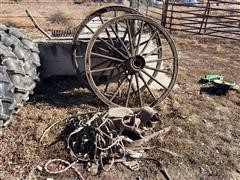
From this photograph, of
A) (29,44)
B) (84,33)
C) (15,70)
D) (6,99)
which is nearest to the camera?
(6,99)

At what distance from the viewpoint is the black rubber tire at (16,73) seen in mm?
5648

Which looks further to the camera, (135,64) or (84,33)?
(84,33)

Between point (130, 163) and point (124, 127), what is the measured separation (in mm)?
597

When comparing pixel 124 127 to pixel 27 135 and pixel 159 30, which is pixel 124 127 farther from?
pixel 159 30

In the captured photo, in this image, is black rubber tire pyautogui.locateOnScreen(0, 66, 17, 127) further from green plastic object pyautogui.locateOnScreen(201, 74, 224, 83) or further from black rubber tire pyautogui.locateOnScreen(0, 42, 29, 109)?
green plastic object pyautogui.locateOnScreen(201, 74, 224, 83)

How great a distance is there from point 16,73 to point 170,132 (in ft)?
8.84

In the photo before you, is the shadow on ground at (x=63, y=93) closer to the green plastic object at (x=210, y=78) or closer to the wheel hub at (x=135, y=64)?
the wheel hub at (x=135, y=64)

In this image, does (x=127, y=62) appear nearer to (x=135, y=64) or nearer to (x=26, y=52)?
(x=135, y=64)

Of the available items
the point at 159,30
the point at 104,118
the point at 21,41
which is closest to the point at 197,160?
the point at 104,118

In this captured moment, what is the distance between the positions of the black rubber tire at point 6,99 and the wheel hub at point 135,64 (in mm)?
Result: 1998

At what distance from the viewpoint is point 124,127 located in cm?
529

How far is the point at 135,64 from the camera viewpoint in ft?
20.4

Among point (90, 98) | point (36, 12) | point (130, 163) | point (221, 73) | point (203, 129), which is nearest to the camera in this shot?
point (130, 163)

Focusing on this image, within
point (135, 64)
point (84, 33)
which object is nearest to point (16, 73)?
point (135, 64)
